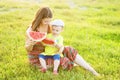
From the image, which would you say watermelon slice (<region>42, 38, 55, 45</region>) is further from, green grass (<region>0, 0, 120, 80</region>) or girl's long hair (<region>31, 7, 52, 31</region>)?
green grass (<region>0, 0, 120, 80</region>)

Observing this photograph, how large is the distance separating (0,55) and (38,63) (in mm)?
1538

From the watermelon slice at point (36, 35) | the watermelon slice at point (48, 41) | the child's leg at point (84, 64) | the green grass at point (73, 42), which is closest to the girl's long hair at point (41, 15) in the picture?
the watermelon slice at point (36, 35)

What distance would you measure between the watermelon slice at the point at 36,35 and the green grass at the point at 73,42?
75cm

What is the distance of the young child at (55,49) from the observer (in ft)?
26.5

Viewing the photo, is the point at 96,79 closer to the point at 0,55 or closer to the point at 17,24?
the point at 0,55

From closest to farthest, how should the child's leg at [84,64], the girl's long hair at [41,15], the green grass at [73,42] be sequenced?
the girl's long hair at [41,15] → the green grass at [73,42] → the child's leg at [84,64]

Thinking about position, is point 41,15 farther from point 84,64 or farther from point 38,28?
point 84,64

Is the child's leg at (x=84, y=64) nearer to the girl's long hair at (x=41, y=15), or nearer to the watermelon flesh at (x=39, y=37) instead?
the watermelon flesh at (x=39, y=37)

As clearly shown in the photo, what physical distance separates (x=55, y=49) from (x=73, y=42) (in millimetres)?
3272

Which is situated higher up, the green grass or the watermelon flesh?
the watermelon flesh

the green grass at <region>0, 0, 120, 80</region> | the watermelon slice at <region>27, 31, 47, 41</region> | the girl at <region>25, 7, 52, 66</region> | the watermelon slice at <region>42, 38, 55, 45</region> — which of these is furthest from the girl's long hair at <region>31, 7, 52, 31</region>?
the green grass at <region>0, 0, 120, 80</region>

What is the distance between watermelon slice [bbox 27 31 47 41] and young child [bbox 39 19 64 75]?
0.65ft

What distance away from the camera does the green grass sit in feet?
26.9

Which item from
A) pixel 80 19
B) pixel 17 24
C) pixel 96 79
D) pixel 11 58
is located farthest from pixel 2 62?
pixel 80 19
